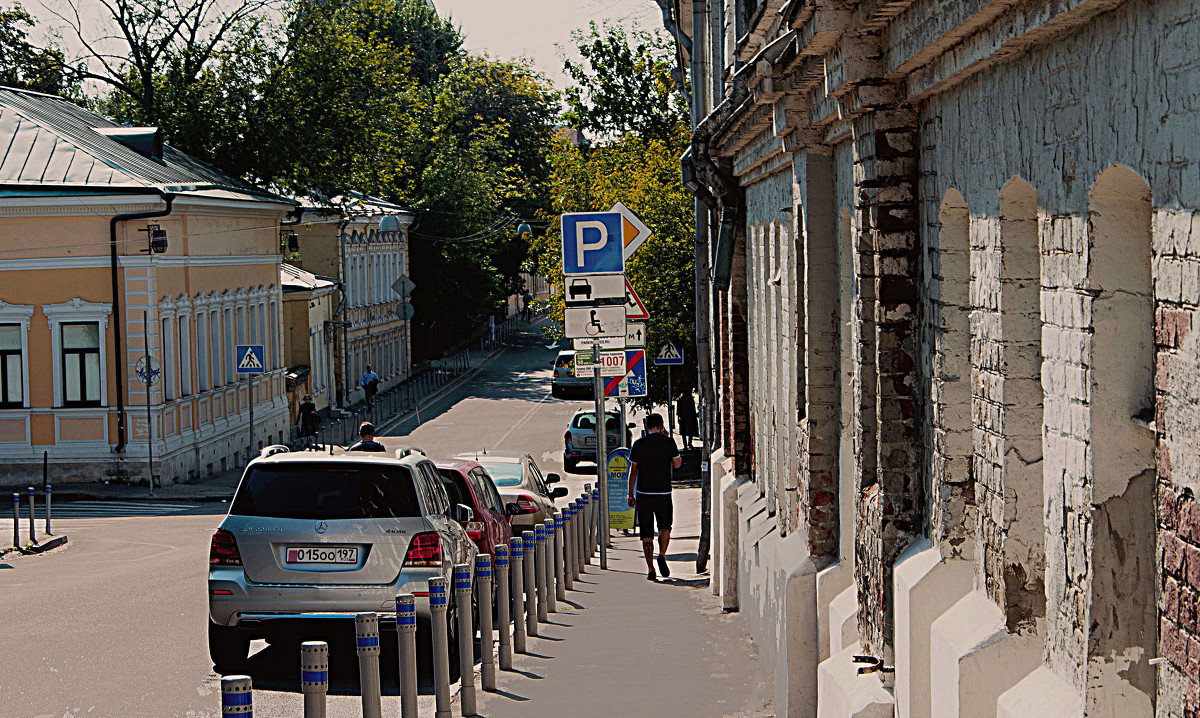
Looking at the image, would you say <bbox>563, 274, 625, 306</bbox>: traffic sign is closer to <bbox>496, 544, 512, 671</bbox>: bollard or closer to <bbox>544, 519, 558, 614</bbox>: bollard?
<bbox>544, 519, 558, 614</bbox>: bollard

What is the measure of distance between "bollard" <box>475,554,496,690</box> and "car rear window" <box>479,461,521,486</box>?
24.9 ft

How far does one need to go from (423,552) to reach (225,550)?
1.36 m

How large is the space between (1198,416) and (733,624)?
914cm

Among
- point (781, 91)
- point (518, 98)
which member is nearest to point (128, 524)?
point (781, 91)

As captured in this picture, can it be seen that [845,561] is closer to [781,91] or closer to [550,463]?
[781,91]

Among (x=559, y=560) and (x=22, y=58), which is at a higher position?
(x=22, y=58)

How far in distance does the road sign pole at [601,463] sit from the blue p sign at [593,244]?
971mm

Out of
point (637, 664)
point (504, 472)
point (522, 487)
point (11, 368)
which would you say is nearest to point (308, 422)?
point (11, 368)

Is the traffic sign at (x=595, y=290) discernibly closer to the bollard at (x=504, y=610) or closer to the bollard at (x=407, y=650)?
the bollard at (x=504, y=610)

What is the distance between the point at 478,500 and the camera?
1350cm

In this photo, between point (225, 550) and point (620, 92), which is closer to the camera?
point (225, 550)

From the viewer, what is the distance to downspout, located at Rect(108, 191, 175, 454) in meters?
30.5

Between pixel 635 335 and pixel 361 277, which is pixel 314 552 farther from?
pixel 361 277

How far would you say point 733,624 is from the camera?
1220cm
